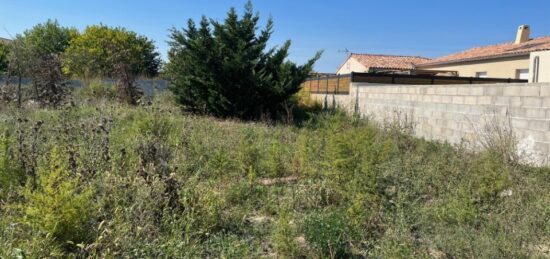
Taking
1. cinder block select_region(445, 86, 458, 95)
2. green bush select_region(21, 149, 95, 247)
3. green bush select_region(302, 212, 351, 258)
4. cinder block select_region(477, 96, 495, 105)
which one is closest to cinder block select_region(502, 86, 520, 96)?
cinder block select_region(477, 96, 495, 105)

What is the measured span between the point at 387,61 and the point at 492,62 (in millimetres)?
9994

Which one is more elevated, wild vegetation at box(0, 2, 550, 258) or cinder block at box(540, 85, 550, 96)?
cinder block at box(540, 85, 550, 96)

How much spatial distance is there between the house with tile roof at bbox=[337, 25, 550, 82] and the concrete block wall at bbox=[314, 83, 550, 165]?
869 cm

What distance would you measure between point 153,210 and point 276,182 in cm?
189

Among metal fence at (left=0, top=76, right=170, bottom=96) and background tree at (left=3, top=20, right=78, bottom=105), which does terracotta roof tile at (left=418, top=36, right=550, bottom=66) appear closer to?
metal fence at (left=0, top=76, right=170, bottom=96)

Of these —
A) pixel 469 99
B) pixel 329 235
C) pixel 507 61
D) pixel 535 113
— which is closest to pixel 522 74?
pixel 507 61

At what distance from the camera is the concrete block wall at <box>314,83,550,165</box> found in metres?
5.36

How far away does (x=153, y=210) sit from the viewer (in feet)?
9.98

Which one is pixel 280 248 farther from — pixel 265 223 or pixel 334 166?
pixel 334 166

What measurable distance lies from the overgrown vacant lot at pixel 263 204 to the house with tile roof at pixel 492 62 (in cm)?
1258

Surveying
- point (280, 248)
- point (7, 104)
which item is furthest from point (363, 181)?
point (7, 104)

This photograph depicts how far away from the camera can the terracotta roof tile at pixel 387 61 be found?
2722 cm

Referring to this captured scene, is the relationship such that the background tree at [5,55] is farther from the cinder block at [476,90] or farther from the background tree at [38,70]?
the cinder block at [476,90]

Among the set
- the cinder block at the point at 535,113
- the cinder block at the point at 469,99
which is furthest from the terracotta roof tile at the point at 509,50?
the cinder block at the point at 535,113
